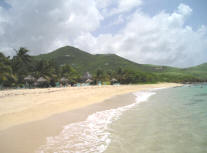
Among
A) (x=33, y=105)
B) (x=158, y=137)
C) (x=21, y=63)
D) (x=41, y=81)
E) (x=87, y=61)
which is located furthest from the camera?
(x=87, y=61)

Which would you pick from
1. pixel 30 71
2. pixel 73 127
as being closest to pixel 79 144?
pixel 73 127

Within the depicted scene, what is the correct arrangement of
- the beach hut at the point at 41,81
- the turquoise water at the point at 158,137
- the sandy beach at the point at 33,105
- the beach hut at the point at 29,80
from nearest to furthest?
the turquoise water at the point at 158,137, the sandy beach at the point at 33,105, the beach hut at the point at 29,80, the beach hut at the point at 41,81

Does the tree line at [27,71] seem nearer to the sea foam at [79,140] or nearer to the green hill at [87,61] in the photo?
the sea foam at [79,140]

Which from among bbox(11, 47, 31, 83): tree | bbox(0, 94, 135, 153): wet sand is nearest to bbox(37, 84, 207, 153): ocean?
bbox(0, 94, 135, 153): wet sand

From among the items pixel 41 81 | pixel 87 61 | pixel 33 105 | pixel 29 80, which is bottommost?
pixel 33 105

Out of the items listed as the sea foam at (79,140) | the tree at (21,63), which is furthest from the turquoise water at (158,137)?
the tree at (21,63)

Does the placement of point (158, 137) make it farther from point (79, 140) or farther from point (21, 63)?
point (21, 63)

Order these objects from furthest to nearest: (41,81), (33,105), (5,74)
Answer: (41,81), (5,74), (33,105)

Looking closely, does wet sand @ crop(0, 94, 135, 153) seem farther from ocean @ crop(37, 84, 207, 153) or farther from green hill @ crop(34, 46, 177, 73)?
green hill @ crop(34, 46, 177, 73)

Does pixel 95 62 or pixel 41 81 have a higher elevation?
pixel 95 62

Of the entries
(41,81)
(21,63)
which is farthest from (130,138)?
(21,63)

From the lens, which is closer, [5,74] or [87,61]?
[5,74]

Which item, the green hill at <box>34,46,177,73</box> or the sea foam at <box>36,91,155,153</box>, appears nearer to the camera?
the sea foam at <box>36,91,155,153</box>

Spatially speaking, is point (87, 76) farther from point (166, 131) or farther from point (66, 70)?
point (166, 131)
